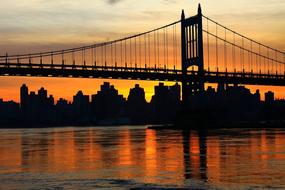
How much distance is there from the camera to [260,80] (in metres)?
91.4

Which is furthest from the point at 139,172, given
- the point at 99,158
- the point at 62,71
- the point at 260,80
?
the point at 260,80

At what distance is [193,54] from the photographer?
9106 cm

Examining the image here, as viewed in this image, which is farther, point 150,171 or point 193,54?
point 193,54

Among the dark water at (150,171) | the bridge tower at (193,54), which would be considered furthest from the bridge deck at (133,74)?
the dark water at (150,171)

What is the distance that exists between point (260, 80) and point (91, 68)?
85.0 feet

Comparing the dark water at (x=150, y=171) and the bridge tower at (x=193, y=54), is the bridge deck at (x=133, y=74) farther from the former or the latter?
the dark water at (x=150, y=171)

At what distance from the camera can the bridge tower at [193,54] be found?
87688mm

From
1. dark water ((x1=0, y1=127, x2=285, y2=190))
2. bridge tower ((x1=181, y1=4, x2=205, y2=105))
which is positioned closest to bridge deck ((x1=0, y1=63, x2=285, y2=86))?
bridge tower ((x1=181, y1=4, x2=205, y2=105))

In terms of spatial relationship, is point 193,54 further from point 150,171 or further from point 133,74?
point 150,171

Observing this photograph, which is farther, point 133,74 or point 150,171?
point 133,74

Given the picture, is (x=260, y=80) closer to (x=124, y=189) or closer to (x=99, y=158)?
(x=99, y=158)

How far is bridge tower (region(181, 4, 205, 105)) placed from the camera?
87.7 metres

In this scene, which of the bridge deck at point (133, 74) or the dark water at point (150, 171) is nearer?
Answer: the dark water at point (150, 171)

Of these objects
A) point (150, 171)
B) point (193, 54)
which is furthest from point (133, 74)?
point (150, 171)
